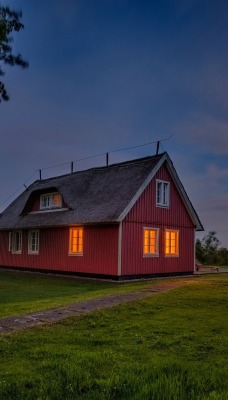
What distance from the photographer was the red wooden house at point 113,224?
22.9 meters

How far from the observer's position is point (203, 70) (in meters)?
23.6

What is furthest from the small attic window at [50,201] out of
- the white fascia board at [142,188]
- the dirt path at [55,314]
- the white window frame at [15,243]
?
the dirt path at [55,314]

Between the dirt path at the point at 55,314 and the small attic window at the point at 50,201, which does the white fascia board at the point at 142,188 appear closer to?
the small attic window at the point at 50,201

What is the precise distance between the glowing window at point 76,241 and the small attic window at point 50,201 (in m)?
2.91

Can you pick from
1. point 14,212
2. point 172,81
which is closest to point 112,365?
point 172,81

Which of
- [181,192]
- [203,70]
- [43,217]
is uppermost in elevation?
[203,70]

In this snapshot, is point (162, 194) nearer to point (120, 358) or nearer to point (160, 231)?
point (160, 231)

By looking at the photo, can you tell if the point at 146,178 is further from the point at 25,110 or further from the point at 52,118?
the point at 52,118

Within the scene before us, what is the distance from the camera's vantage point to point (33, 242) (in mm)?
29578

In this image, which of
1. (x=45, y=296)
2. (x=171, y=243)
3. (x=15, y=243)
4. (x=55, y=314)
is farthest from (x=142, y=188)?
(x=55, y=314)

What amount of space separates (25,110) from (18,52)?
24.6m

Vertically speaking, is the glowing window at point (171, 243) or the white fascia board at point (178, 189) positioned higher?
the white fascia board at point (178, 189)

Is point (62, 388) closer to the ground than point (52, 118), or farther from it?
closer to the ground

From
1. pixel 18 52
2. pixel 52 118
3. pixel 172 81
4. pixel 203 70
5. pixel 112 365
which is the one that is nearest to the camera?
pixel 112 365
